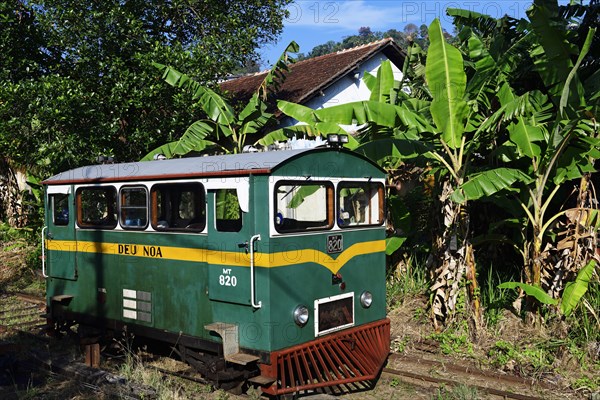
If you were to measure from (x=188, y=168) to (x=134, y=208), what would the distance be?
3.84 ft

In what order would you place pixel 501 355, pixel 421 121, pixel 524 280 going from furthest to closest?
pixel 524 280, pixel 421 121, pixel 501 355

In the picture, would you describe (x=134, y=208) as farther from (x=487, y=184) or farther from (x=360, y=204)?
(x=487, y=184)

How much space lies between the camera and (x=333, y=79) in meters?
16.8

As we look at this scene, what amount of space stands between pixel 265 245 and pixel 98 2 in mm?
9338

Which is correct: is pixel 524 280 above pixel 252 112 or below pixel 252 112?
below

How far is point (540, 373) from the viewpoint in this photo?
7.59 meters

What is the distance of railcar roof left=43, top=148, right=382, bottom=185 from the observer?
21.9 ft

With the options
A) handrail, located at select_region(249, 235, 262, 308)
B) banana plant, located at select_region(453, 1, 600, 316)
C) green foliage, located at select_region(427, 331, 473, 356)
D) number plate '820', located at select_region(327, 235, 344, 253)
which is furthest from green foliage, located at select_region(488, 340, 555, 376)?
handrail, located at select_region(249, 235, 262, 308)

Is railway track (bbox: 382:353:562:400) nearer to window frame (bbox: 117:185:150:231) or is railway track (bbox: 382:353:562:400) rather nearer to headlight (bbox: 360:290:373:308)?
headlight (bbox: 360:290:373:308)

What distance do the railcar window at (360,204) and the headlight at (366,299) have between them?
0.91m

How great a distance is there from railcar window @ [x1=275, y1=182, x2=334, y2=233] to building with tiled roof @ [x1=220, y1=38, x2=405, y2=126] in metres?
8.96

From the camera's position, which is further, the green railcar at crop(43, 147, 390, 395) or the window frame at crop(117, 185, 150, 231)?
the window frame at crop(117, 185, 150, 231)

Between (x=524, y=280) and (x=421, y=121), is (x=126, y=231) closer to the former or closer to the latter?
(x=421, y=121)

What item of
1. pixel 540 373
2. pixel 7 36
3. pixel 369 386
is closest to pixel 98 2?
pixel 7 36
